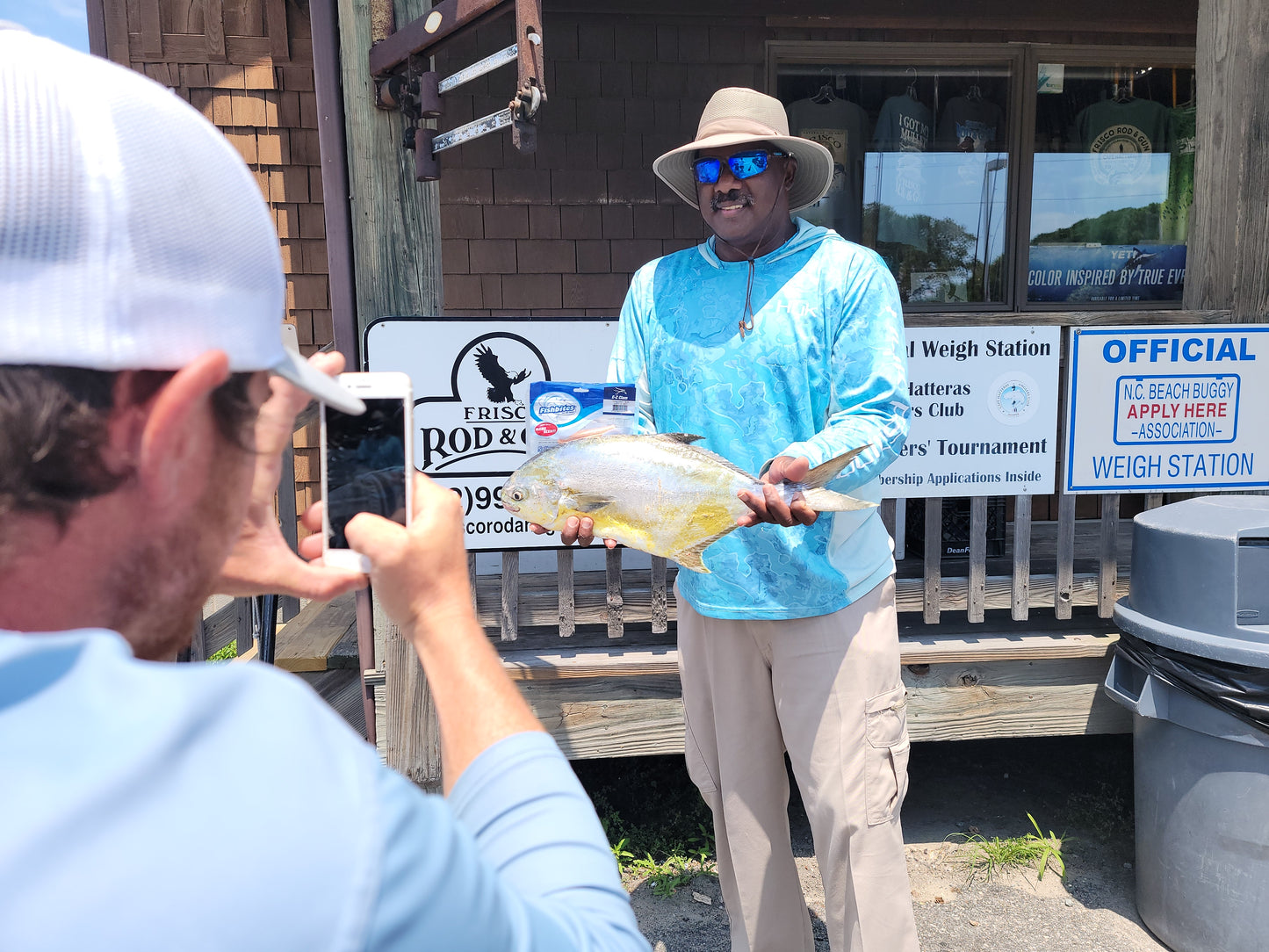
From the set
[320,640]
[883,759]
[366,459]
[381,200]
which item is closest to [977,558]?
[883,759]

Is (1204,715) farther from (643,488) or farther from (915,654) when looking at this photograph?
(643,488)

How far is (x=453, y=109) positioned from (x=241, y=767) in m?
5.46

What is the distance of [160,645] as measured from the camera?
0.68 metres

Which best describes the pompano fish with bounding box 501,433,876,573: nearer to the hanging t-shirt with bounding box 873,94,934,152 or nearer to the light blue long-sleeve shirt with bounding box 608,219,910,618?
the light blue long-sleeve shirt with bounding box 608,219,910,618

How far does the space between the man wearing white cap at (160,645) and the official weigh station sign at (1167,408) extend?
3114 mm

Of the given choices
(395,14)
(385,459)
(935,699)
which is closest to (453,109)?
(395,14)

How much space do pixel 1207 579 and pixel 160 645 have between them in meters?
2.85

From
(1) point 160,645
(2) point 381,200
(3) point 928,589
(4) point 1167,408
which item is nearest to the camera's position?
(1) point 160,645

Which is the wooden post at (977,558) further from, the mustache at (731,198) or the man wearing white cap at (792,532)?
the mustache at (731,198)

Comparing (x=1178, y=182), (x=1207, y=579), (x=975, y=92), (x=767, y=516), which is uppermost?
(x=975, y=92)

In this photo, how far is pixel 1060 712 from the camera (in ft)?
11.7

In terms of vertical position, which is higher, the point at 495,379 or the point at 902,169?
the point at 902,169

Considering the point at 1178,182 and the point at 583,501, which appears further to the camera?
the point at 1178,182

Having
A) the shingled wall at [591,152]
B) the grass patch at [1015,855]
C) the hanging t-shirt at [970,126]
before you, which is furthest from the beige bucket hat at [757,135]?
the hanging t-shirt at [970,126]
